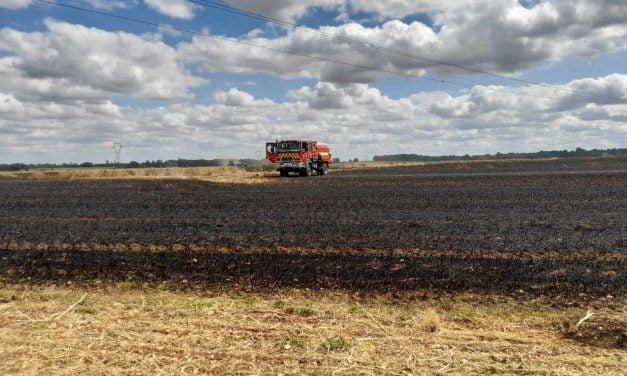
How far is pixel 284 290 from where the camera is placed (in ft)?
24.4

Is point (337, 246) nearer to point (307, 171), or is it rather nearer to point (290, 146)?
point (290, 146)

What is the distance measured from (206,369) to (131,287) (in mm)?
3893

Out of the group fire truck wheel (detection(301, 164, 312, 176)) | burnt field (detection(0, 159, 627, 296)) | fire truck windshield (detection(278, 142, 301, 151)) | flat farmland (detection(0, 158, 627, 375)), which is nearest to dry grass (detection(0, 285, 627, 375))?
flat farmland (detection(0, 158, 627, 375))

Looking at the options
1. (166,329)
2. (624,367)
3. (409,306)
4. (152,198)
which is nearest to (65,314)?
(166,329)

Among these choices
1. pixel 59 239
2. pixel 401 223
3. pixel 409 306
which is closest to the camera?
pixel 409 306

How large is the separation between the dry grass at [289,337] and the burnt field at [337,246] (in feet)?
3.50

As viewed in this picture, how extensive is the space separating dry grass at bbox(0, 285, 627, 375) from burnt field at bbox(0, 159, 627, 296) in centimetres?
107

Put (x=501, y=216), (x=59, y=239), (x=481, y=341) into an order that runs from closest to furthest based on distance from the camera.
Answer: (x=481, y=341) → (x=59, y=239) → (x=501, y=216)

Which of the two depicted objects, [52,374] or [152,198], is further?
[152,198]

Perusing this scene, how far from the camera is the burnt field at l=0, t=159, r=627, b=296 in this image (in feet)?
26.4

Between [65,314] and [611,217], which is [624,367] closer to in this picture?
[65,314]

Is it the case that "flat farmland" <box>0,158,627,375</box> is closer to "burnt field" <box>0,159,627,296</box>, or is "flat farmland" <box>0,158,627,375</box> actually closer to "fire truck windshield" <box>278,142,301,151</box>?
"burnt field" <box>0,159,627,296</box>

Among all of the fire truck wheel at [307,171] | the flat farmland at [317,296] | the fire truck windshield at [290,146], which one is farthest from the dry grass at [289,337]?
the fire truck wheel at [307,171]

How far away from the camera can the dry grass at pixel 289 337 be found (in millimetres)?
4445
